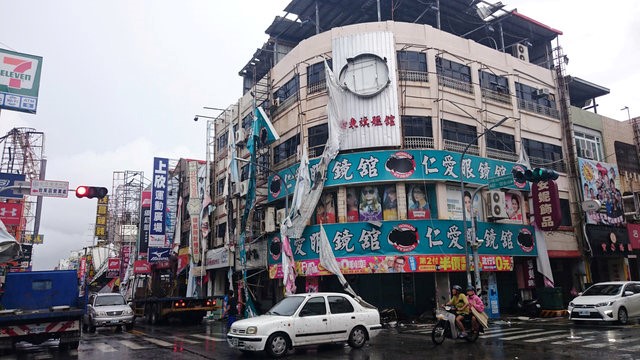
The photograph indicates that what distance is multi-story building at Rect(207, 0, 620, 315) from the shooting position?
2200 cm

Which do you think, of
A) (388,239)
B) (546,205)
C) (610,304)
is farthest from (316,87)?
(610,304)

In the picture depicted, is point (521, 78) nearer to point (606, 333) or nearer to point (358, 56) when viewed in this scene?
point (358, 56)

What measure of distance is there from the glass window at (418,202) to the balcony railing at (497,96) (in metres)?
7.66

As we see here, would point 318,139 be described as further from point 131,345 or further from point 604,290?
point 604,290

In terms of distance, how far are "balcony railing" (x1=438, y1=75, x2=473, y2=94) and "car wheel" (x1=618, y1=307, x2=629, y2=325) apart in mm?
13162

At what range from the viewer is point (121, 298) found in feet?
70.4

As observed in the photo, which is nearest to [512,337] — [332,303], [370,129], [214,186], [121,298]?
[332,303]

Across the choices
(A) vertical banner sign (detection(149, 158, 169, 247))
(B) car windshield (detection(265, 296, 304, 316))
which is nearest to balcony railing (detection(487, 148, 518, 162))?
(B) car windshield (detection(265, 296, 304, 316))

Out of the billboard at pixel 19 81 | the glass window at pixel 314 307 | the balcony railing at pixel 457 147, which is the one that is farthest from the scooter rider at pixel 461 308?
the billboard at pixel 19 81

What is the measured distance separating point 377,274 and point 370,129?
7251mm

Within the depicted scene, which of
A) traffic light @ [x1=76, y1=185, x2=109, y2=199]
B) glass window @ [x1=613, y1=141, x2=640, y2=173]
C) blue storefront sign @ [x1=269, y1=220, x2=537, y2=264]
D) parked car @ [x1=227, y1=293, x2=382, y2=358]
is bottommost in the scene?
parked car @ [x1=227, y1=293, x2=382, y2=358]

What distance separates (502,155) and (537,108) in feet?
17.7

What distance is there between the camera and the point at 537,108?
29.4 metres

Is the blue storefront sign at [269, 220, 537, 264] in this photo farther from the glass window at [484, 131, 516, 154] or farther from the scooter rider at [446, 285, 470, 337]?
the scooter rider at [446, 285, 470, 337]
